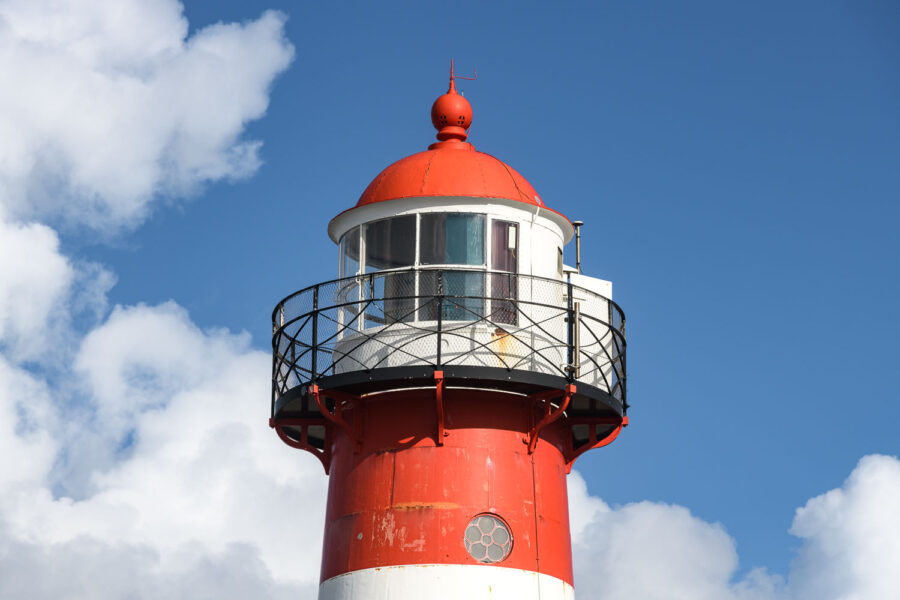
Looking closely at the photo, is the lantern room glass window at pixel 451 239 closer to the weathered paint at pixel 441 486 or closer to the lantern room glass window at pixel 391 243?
the lantern room glass window at pixel 391 243

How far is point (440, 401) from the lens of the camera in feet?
70.7

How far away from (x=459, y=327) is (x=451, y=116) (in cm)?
445

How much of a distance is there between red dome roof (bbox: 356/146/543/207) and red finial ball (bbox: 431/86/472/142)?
0.76m

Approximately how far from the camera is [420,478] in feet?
72.2

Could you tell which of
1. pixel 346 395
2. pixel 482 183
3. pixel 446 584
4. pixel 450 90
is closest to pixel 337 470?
pixel 346 395

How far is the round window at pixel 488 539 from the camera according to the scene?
21.6m

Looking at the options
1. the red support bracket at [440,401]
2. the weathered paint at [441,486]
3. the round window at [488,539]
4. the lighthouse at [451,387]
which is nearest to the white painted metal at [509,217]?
the lighthouse at [451,387]

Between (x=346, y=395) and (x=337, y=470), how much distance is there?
141cm

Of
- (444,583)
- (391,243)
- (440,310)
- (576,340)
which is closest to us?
(444,583)

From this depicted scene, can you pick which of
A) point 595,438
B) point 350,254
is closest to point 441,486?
point 595,438

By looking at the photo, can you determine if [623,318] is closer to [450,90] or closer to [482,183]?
[482,183]

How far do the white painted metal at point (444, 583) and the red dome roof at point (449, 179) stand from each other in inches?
212

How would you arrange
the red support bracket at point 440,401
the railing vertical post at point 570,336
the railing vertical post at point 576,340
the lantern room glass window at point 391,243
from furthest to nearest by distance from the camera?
the lantern room glass window at point 391,243 < the railing vertical post at point 576,340 < the railing vertical post at point 570,336 < the red support bracket at point 440,401

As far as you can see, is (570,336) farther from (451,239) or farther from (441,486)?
(441,486)
